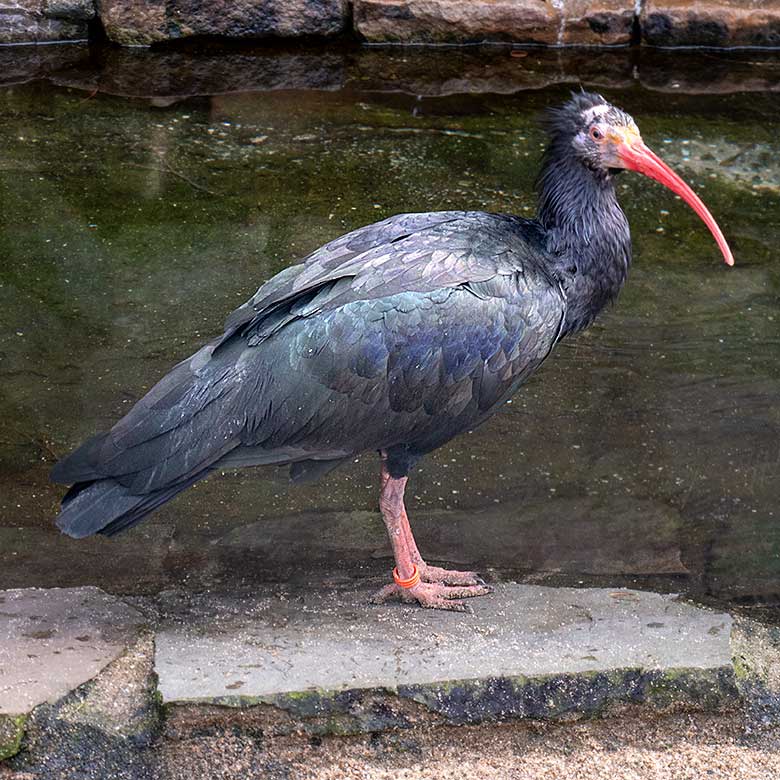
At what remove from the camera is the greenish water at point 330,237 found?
15.8 ft

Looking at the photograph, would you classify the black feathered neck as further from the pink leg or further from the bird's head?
the pink leg

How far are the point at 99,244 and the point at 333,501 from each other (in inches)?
90.7

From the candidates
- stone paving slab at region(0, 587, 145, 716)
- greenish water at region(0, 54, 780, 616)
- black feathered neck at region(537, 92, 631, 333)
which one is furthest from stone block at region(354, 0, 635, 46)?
stone paving slab at region(0, 587, 145, 716)

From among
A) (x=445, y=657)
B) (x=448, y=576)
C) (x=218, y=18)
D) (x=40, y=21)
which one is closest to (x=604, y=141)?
(x=448, y=576)

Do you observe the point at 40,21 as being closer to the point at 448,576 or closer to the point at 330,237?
the point at 330,237

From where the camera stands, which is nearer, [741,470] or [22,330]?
[741,470]

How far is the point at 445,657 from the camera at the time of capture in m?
4.04

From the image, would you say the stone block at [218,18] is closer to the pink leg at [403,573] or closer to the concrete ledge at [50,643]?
the pink leg at [403,573]

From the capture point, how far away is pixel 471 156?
307 inches

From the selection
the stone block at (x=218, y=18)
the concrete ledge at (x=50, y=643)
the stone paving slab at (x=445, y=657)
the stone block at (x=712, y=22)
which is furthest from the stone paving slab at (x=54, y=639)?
the stone block at (x=712, y=22)

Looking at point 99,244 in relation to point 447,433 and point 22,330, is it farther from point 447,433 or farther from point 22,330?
point 447,433

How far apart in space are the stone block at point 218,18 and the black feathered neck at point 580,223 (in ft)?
17.0

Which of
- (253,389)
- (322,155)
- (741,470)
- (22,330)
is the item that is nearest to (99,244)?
(22,330)

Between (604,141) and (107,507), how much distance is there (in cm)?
208
